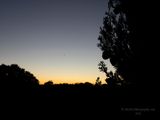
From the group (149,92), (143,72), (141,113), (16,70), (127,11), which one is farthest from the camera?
(16,70)

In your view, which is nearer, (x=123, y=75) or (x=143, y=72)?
(x=143, y=72)

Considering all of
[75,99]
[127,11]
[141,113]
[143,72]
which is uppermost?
[127,11]

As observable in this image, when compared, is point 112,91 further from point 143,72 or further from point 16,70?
point 16,70

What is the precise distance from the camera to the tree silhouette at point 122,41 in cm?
1509

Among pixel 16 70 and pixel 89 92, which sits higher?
pixel 16 70

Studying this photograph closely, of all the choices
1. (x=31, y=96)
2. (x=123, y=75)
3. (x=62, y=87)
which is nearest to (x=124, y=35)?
(x=123, y=75)

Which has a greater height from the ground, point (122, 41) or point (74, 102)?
point (122, 41)

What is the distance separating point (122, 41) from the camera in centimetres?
1611

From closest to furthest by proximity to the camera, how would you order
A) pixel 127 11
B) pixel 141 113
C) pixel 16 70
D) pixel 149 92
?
pixel 141 113, pixel 149 92, pixel 127 11, pixel 16 70

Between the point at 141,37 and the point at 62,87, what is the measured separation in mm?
5501

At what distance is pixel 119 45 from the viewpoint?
16.1 metres

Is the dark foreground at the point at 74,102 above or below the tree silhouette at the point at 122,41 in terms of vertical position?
below

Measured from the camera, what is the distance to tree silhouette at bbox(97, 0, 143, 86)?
1509cm

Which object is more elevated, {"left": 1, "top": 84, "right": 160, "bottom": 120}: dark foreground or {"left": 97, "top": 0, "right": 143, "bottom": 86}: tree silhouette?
{"left": 97, "top": 0, "right": 143, "bottom": 86}: tree silhouette
